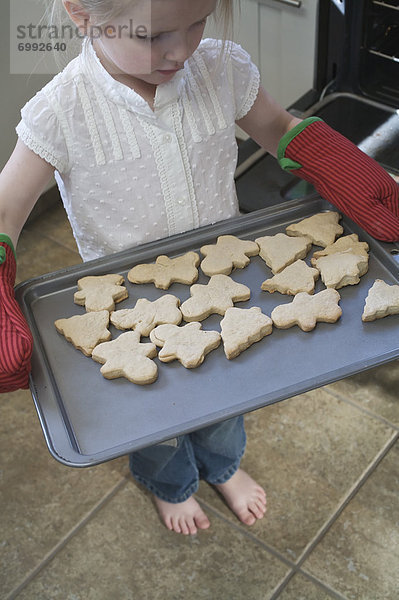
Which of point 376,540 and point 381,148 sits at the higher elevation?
point 381,148

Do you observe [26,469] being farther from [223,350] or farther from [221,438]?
[223,350]

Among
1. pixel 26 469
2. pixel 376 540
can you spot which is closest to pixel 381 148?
pixel 376 540

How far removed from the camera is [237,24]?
5.38 feet

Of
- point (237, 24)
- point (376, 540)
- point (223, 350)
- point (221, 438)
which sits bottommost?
point (376, 540)

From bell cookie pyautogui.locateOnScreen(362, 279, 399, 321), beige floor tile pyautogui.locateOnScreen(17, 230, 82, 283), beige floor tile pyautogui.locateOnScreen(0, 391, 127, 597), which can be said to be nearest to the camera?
bell cookie pyautogui.locateOnScreen(362, 279, 399, 321)

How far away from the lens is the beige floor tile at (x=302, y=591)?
4.12ft

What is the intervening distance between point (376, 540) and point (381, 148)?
75cm

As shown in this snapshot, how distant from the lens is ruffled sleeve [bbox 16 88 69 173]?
37.5 inches

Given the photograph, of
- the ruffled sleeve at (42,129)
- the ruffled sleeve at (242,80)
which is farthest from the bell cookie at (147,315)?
the ruffled sleeve at (242,80)

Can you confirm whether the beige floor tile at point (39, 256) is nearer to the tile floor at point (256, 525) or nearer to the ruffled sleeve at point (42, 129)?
the tile floor at point (256, 525)

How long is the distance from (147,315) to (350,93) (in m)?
0.78

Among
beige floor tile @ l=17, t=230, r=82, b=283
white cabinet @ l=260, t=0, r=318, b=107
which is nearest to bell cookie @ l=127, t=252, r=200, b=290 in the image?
white cabinet @ l=260, t=0, r=318, b=107

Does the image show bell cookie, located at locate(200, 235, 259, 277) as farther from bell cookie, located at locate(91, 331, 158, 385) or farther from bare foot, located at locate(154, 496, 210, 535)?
bare foot, located at locate(154, 496, 210, 535)

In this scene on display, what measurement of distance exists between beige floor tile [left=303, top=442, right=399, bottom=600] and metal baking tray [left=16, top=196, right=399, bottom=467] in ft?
1.90
